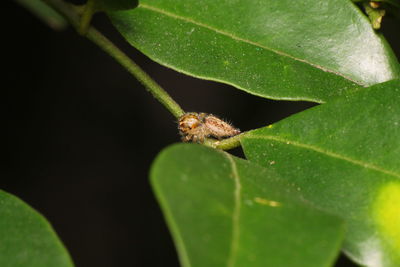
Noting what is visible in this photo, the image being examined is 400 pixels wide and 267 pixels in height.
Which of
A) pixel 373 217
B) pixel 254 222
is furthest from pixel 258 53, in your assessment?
pixel 254 222

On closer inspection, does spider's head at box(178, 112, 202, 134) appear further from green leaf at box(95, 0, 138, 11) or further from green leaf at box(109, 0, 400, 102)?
green leaf at box(95, 0, 138, 11)

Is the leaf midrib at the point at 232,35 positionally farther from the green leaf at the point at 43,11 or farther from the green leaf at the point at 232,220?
the green leaf at the point at 43,11

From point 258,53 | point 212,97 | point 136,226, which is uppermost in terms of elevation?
point 258,53

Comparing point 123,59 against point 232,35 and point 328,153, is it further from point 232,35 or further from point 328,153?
point 328,153

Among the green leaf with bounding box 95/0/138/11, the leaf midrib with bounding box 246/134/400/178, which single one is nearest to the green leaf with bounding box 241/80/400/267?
the leaf midrib with bounding box 246/134/400/178

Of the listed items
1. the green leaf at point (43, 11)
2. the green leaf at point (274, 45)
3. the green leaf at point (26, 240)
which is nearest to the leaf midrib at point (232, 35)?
the green leaf at point (274, 45)

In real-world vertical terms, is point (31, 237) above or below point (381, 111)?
below

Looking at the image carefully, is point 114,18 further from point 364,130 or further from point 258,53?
point 364,130
